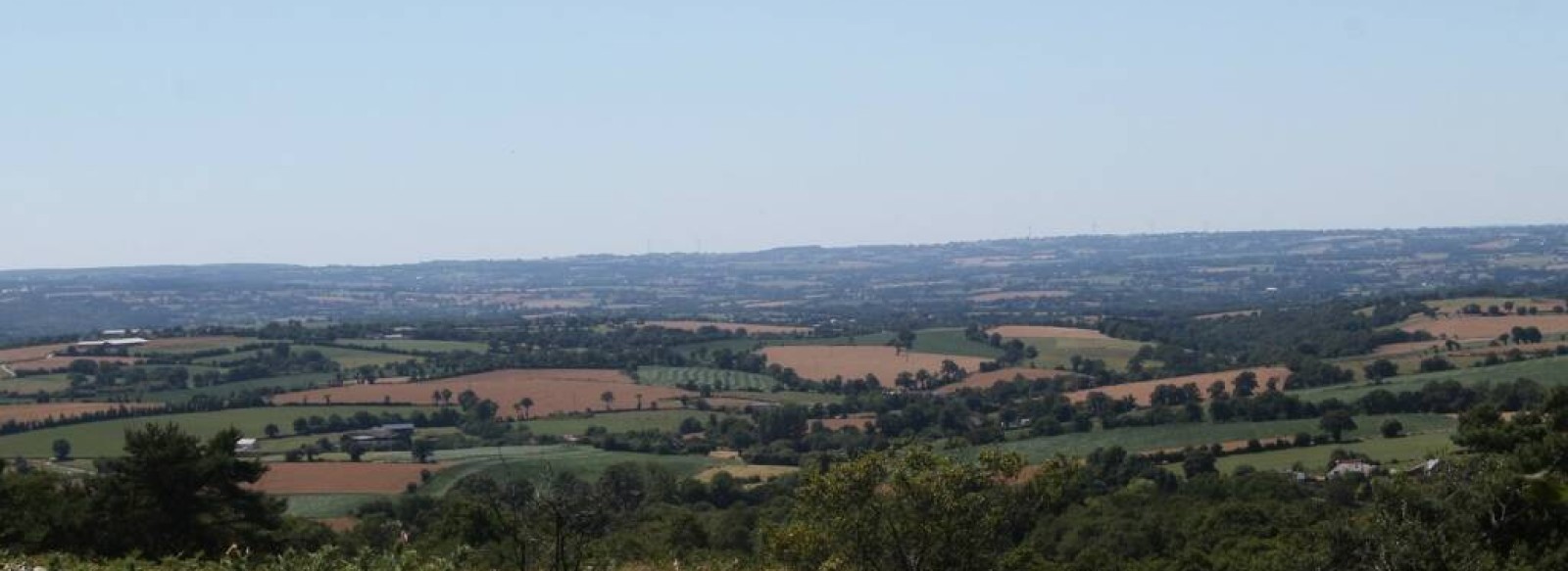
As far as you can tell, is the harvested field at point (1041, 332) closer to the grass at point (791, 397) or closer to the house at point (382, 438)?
the grass at point (791, 397)

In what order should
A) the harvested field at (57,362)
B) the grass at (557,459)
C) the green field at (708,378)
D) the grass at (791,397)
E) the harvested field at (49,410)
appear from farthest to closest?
the green field at (708,378) → the harvested field at (57,362) → the grass at (791,397) → the harvested field at (49,410) → the grass at (557,459)

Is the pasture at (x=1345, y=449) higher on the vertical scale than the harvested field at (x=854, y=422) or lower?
higher

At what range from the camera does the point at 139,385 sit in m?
98.1

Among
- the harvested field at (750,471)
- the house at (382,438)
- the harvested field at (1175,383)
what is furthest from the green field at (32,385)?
the harvested field at (1175,383)

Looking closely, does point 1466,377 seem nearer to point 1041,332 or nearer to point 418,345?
point 1041,332

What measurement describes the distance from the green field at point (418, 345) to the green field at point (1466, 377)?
251ft

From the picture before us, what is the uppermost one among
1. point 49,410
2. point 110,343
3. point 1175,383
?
point 110,343

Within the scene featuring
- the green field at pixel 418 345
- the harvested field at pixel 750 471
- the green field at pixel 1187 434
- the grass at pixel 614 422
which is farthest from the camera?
the green field at pixel 418 345

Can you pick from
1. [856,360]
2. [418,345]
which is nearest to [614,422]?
[856,360]

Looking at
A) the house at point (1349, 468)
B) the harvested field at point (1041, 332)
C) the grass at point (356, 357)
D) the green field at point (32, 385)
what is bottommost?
the harvested field at point (1041, 332)

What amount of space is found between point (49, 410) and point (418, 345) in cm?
5377

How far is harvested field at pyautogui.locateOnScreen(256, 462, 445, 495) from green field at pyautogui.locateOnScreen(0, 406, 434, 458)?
4.25 metres

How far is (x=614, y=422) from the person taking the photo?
84625 millimetres

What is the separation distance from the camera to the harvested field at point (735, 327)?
502 feet
